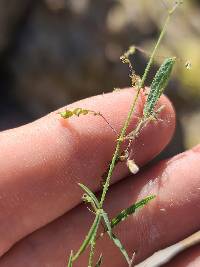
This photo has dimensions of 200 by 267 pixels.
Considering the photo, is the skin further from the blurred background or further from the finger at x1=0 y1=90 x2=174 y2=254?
the blurred background

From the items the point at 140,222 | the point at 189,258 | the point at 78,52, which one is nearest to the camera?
the point at 140,222

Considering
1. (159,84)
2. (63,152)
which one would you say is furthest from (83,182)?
(159,84)

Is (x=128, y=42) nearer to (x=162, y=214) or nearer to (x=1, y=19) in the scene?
(x=1, y=19)

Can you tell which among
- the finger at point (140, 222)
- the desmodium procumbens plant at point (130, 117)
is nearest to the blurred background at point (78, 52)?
the finger at point (140, 222)

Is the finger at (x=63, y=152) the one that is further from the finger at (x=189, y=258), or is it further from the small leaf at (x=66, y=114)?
the finger at (x=189, y=258)

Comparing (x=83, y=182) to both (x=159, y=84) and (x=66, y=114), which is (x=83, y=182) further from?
(x=159, y=84)

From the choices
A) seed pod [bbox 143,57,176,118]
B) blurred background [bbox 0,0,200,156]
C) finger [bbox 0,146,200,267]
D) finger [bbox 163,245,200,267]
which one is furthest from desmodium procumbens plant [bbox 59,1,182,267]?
blurred background [bbox 0,0,200,156]

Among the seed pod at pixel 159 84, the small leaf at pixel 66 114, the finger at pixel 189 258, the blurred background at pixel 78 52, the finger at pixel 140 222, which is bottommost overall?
the finger at pixel 189 258
